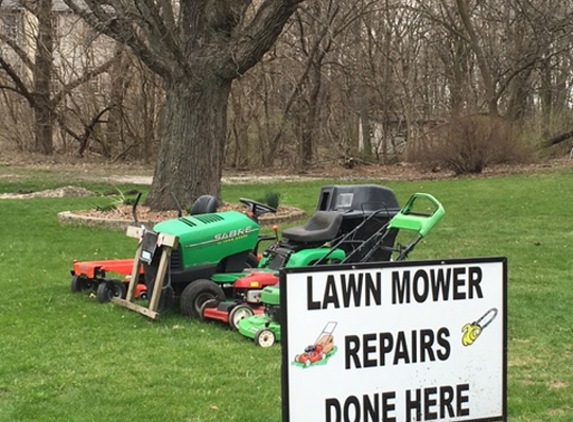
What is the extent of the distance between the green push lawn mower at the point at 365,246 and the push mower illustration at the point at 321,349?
2.75 metres

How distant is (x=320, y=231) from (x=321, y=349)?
4116mm

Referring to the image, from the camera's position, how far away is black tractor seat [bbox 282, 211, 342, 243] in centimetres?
766

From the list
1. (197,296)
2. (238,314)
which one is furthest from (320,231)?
(197,296)

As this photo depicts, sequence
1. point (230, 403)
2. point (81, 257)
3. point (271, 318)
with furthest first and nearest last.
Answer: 1. point (81, 257)
2. point (271, 318)
3. point (230, 403)

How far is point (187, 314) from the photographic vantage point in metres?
7.53

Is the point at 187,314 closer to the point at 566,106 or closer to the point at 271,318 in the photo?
the point at 271,318

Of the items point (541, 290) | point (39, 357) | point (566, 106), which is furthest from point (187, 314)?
point (566, 106)

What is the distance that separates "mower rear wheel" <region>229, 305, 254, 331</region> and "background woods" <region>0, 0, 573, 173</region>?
63.6 feet

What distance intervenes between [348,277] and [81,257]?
8500 mm

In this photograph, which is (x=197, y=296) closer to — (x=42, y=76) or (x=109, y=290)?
(x=109, y=290)

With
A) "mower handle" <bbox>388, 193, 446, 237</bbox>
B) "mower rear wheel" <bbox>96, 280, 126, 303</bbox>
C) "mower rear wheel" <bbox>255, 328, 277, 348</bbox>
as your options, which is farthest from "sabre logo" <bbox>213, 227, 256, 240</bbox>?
"mower handle" <bbox>388, 193, 446, 237</bbox>

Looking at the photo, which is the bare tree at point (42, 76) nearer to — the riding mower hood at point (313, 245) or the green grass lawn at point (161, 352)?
the green grass lawn at point (161, 352)

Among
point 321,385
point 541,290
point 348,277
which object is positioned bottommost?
point 541,290

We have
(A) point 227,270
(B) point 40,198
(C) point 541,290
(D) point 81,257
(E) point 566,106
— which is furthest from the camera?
(E) point 566,106
